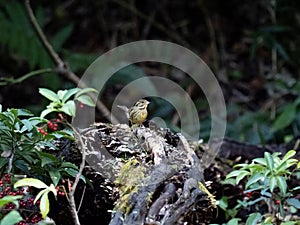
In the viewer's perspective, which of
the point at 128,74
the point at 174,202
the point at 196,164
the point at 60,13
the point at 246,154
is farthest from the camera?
the point at 60,13

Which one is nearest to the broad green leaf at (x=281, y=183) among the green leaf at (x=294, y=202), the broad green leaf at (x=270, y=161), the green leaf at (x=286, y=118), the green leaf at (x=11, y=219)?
the broad green leaf at (x=270, y=161)

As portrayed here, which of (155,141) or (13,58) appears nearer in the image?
(155,141)

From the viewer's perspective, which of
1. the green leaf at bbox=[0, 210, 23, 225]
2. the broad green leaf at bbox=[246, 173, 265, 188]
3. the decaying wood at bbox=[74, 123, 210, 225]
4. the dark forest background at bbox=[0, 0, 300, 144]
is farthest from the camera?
the dark forest background at bbox=[0, 0, 300, 144]

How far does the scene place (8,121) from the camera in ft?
3.84

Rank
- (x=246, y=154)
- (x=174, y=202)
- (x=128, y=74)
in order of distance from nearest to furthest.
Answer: (x=174, y=202) → (x=246, y=154) → (x=128, y=74)

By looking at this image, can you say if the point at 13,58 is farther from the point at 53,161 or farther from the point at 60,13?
the point at 53,161

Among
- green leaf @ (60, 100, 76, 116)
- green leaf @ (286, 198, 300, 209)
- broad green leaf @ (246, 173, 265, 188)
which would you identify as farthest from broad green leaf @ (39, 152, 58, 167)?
green leaf @ (286, 198, 300, 209)

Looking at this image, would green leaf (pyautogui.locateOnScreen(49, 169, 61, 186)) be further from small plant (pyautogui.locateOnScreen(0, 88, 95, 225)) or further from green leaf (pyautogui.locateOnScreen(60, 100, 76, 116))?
green leaf (pyautogui.locateOnScreen(60, 100, 76, 116))

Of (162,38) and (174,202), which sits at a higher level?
(162,38)

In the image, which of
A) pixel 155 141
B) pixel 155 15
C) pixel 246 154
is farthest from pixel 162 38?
pixel 155 141

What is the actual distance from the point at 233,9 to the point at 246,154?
277cm

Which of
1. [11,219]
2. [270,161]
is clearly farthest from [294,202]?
[11,219]

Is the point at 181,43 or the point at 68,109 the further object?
the point at 181,43

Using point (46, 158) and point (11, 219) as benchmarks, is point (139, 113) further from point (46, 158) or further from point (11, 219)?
point (11, 219)
